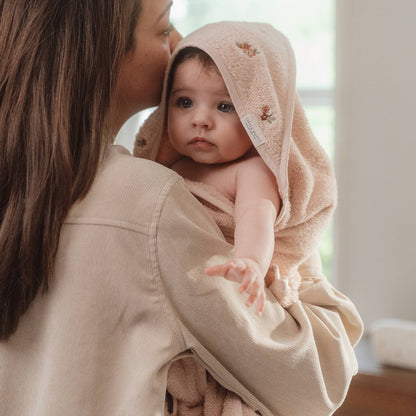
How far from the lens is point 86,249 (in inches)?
29.7

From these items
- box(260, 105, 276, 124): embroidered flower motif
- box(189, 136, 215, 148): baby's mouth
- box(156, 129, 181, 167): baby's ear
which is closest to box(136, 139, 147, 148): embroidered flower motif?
box(156, 129, 181, 167): baby's ear

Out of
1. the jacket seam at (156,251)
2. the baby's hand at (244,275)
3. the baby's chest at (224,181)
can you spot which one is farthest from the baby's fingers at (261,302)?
the baby's chest at (224,181)

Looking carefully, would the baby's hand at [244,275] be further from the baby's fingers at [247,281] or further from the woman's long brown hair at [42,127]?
the woman's long brown hair at [42,127]

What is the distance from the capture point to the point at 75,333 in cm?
76

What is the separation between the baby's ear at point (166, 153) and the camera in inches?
43.7

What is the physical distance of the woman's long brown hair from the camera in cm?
75

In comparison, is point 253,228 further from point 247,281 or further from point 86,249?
point 86,249

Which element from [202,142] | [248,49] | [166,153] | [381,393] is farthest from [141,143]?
[381,393]

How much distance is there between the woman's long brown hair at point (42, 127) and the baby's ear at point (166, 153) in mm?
313

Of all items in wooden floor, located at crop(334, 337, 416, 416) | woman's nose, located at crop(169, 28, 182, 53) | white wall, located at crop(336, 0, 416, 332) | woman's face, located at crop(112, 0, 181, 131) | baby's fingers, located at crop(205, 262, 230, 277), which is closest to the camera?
baby's fingers, located at crop(205, 262, 230, 277)

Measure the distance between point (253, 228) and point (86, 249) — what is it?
240 mm

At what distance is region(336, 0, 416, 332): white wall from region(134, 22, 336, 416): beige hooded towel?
1207 millimetres

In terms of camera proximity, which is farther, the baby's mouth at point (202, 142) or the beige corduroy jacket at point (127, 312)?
the baby's mouth at point (202, 142)

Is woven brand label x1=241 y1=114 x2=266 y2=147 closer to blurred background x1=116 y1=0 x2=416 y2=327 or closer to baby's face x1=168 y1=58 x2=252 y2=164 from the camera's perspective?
baby's face x1=168 y1=58 x2=252 y2=164
